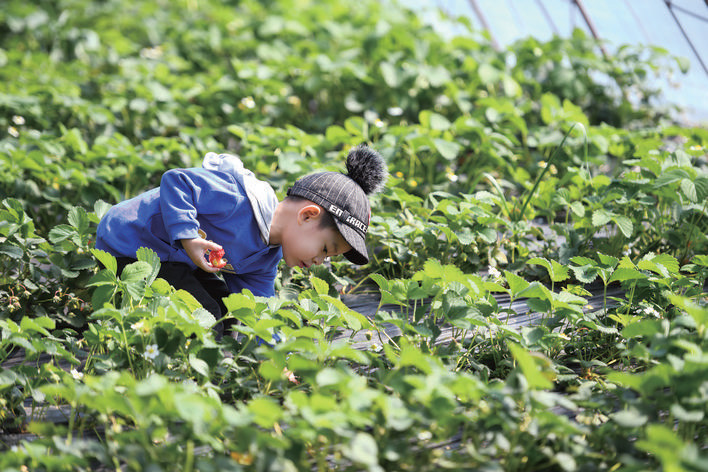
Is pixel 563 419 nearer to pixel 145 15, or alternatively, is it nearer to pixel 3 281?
pixel 3 281

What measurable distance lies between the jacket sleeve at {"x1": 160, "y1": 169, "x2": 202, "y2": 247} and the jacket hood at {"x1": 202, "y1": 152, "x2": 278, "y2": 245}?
0.12 metres

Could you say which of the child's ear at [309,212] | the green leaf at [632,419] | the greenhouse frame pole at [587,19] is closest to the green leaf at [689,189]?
the green leaf at [632,419]

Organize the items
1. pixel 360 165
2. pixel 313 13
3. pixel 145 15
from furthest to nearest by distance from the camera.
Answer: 1. pixel 145 15
2. pixel 313 13
3. pixel 360 165

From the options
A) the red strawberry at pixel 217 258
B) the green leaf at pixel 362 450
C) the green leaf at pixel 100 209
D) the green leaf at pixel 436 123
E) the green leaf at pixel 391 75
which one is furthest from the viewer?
the green leaf at pixel 391 75

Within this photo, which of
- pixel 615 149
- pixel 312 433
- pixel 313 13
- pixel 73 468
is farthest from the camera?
pixel 313 13

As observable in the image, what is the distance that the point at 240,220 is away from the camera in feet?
6.07

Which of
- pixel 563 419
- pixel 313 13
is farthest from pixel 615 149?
pixel 313 13

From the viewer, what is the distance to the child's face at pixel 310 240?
70.3 inches

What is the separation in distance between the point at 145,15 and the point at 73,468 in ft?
17.8

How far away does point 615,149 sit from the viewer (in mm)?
2953

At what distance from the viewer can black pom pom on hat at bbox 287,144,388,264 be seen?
1766 millimetres

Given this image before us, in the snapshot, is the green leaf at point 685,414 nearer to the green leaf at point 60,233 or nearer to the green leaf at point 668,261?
the green leaf at point 668,261

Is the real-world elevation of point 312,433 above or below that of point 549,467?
above

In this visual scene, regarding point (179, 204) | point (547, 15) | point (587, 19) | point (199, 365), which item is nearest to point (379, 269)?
point (179, 204)
